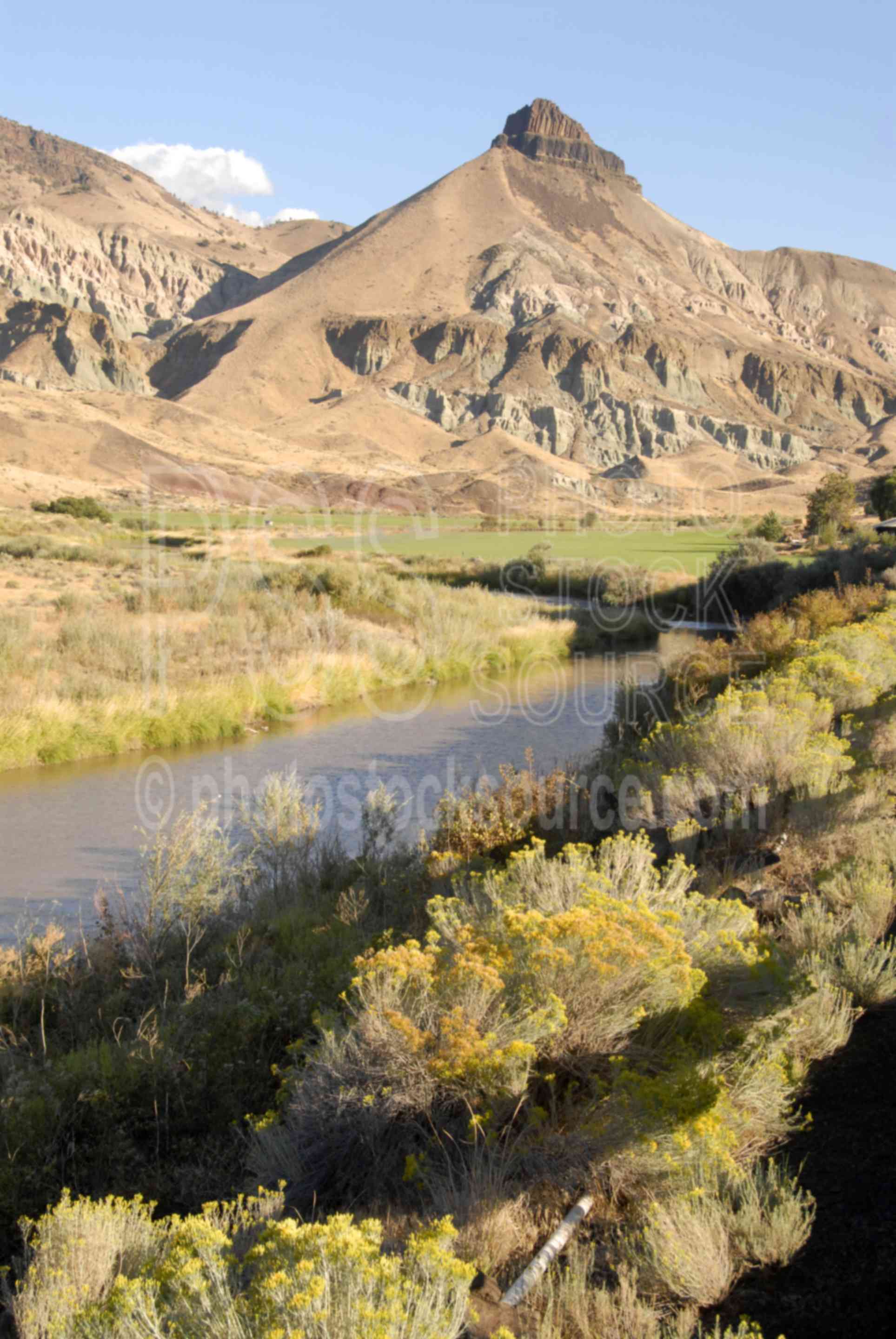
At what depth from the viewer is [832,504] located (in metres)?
70.1

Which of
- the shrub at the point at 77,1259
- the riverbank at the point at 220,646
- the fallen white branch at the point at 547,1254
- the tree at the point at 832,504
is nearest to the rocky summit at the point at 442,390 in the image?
the tree at the point at 832,504

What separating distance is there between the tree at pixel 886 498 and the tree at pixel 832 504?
1721 mm

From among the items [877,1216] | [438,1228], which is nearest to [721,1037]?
[877,1216]

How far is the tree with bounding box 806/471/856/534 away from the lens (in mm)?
Answer: 66438

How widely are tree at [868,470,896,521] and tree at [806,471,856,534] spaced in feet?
5.65

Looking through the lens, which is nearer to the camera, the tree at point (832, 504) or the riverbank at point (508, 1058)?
the riverbank at point (508, 1058)

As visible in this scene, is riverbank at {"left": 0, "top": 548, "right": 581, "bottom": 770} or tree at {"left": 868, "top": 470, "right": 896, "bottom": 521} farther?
tree at {"left": 868, "top": 470, "right": 896, "bottom": 521}

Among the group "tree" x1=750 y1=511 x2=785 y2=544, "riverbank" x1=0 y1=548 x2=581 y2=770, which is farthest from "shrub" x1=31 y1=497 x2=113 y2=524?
"tree" x1=750 y1=511 x2=785 y2=544

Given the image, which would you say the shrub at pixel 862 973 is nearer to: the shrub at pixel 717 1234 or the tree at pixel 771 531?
the shrub at pixel 717 1234

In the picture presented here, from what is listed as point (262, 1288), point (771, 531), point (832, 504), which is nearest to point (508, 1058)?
point (262, 1288)

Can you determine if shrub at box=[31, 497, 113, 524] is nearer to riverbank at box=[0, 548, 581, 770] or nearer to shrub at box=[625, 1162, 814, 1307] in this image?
riverbank at box=[0, 548, 581, 770]

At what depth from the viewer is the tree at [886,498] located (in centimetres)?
7006

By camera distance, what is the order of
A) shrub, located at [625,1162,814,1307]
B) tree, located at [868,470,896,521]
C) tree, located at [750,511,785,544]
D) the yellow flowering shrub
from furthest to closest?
tree, located at [868,470,896,521]
tree, located at [750,511,785,544]
shrub, located at [625,1162,814,1307]
the yellow flowering shrub

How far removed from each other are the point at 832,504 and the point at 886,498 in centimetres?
417
